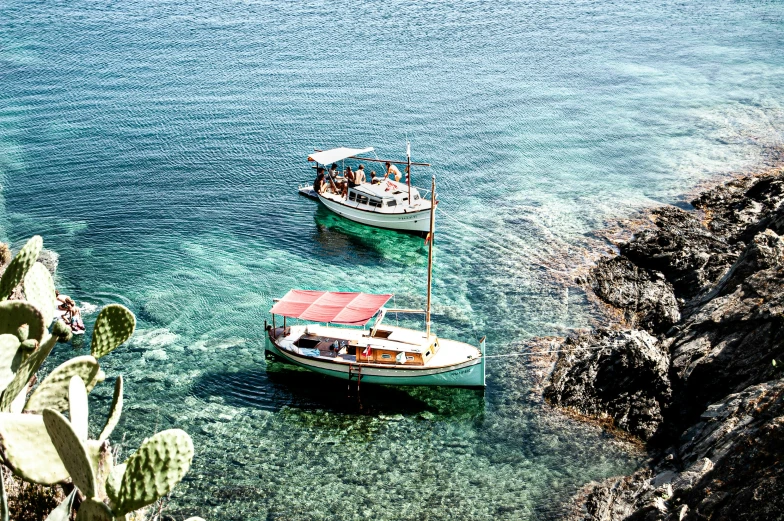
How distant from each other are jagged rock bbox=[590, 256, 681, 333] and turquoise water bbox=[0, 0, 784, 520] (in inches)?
92.2

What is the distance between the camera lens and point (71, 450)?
9797 millimetres

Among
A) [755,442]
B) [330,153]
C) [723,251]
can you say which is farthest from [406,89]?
[755,442]

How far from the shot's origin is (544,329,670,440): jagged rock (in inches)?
1176

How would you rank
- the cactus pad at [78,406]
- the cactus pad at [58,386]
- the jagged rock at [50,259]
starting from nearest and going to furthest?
the cactus pad at [78,406] → the cactus pad at [58,386] → the jagged rock at [50,259]

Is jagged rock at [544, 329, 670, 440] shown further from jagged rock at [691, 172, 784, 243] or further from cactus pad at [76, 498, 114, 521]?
cactus pad at [76, 498, 114, 521]

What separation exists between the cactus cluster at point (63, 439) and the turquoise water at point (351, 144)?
1552 cm

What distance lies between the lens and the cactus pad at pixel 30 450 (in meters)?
10.4

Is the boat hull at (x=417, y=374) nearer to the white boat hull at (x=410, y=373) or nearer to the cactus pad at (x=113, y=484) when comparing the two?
the white boat hull at (x=410, y=373)

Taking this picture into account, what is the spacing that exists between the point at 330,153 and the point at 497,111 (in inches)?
838

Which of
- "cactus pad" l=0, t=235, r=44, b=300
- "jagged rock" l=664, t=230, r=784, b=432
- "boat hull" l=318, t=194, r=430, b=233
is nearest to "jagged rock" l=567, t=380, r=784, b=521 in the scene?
"jagged rock" l=664, t=230, r=784, b=432

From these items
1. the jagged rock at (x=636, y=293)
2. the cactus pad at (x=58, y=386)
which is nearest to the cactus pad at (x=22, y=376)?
the cactus pad at (x=58, y=386)

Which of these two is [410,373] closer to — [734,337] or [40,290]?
[734,337]

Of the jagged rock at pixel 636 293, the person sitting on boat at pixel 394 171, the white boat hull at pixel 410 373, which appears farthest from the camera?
the person sitting on boat at pixel 394 171

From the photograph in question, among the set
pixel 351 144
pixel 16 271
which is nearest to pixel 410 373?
pixel 16 271
